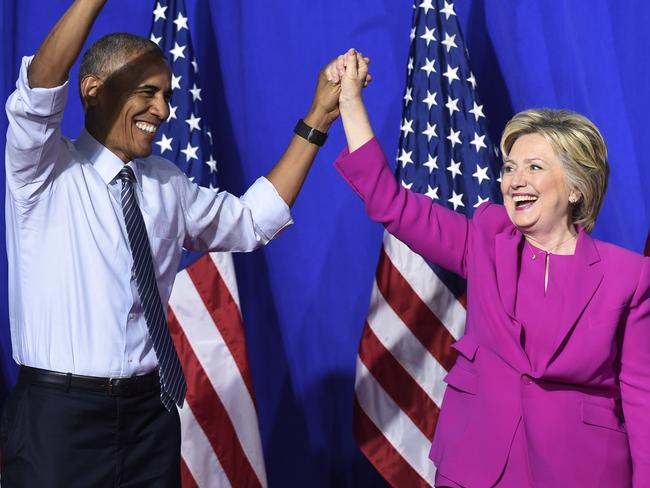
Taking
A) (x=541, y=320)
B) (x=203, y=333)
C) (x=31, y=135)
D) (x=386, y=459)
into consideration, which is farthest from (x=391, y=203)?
(x=386, y=459)

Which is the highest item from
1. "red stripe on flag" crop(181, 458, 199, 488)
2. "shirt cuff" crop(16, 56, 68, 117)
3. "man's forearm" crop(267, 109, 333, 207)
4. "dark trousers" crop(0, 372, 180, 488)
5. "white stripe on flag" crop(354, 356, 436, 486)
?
"shirt cuff" crop(16, 56, 68, 117)

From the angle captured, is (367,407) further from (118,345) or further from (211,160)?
(118,345)

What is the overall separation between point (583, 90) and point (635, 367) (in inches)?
65.4

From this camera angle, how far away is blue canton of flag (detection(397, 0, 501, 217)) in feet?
10.1

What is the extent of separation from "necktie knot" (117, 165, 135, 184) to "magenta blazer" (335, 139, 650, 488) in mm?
439

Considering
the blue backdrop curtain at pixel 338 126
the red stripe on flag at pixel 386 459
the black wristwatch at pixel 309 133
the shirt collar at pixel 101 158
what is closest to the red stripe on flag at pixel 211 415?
the red stripe on flag at pixel 386 459

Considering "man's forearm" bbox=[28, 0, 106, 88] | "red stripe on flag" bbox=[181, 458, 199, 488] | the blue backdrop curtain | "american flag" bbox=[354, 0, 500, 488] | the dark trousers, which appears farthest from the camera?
the blue backdrop curtain

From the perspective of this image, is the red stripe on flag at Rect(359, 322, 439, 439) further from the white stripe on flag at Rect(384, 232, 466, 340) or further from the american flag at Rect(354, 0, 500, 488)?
the white stripe on flag at Rect(384, 232, 466, 340)

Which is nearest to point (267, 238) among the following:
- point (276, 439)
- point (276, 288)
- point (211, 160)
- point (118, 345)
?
point (118, 345)

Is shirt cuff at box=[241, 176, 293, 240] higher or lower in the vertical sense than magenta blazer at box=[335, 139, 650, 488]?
higher

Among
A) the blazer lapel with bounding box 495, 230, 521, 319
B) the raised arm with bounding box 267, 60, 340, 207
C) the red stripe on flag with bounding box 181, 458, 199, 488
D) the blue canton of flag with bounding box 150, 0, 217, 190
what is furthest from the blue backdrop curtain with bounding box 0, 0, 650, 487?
the blazer lapel with bounding box 495, 230, 521, 319

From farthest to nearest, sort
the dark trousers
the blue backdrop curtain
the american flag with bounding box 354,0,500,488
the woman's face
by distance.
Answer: the blue backdrop curtain
the american flag with bounding box 354,0,500,488
the woman's face
the dark trousers

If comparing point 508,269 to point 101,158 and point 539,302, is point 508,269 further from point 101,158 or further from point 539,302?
point 101,158

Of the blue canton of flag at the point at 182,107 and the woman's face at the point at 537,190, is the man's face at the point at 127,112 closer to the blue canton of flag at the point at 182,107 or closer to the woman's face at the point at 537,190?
the woman's face at the point at 537,190
